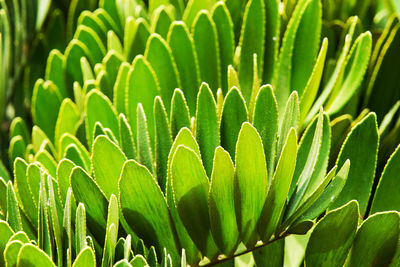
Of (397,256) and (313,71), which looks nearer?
(397,256)

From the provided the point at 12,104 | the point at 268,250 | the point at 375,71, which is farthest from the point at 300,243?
the point at 12,104

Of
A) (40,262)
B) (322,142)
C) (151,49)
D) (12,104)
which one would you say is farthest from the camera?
(12,104)

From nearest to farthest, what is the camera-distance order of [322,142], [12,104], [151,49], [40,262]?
[40,262], [322,142], [151,49], [12,104]

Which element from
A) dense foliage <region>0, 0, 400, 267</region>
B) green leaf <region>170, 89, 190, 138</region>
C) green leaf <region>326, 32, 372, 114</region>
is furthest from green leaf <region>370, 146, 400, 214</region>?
green leaf <region>170, 89, 190, 138</region>

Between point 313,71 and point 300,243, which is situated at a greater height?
point 313,71

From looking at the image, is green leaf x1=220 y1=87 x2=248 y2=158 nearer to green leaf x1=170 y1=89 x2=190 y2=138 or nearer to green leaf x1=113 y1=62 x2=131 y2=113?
green leaf x1=170 y1=89 x2=190 y2=138

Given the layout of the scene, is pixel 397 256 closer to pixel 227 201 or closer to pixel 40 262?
pixel 227 201

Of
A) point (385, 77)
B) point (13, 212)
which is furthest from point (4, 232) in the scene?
point (385, 77)
